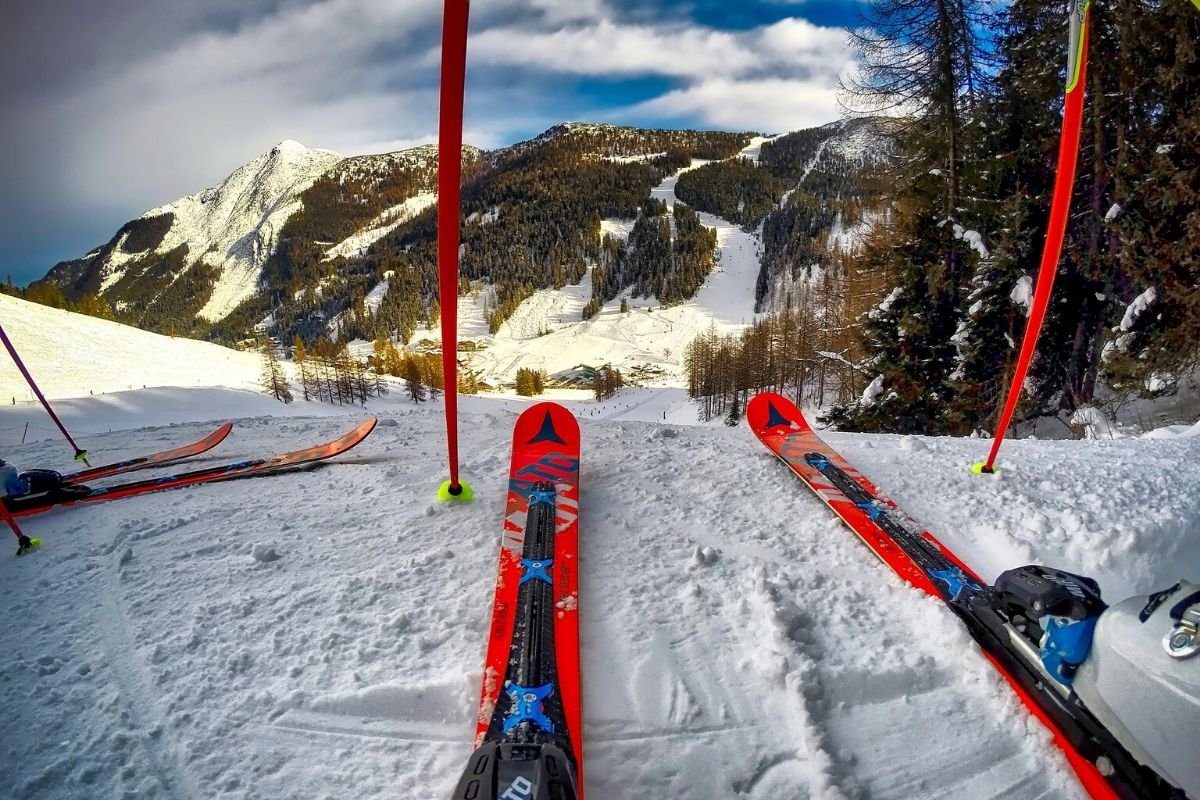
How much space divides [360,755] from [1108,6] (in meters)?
15.7

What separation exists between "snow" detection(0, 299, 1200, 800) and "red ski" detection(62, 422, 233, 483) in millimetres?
1356

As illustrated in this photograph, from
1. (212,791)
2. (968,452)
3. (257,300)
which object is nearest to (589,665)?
(212,791)

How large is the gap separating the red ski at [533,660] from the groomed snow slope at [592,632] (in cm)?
10

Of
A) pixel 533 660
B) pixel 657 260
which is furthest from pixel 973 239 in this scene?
pixel 657 260

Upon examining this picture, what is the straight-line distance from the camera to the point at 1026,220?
10.9m

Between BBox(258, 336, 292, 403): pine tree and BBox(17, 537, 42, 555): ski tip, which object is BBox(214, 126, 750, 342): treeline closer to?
BBox(258, 336, 292, 403): pine tree

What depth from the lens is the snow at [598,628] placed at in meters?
2.08

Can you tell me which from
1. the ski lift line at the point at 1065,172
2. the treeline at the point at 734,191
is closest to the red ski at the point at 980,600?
the ski lift line at the point at 1065,172

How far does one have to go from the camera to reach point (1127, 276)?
9.93 meters

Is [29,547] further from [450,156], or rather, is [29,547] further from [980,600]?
[980,600]

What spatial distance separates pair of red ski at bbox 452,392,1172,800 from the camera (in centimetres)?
191

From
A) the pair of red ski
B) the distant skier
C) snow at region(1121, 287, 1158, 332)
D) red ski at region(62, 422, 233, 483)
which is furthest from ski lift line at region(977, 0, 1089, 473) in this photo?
red ski at region(62, 422, 233, 483)

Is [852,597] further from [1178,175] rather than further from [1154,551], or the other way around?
[1178,175]

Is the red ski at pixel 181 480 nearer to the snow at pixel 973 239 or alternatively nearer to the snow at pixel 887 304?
the snow at pixel 973 239
